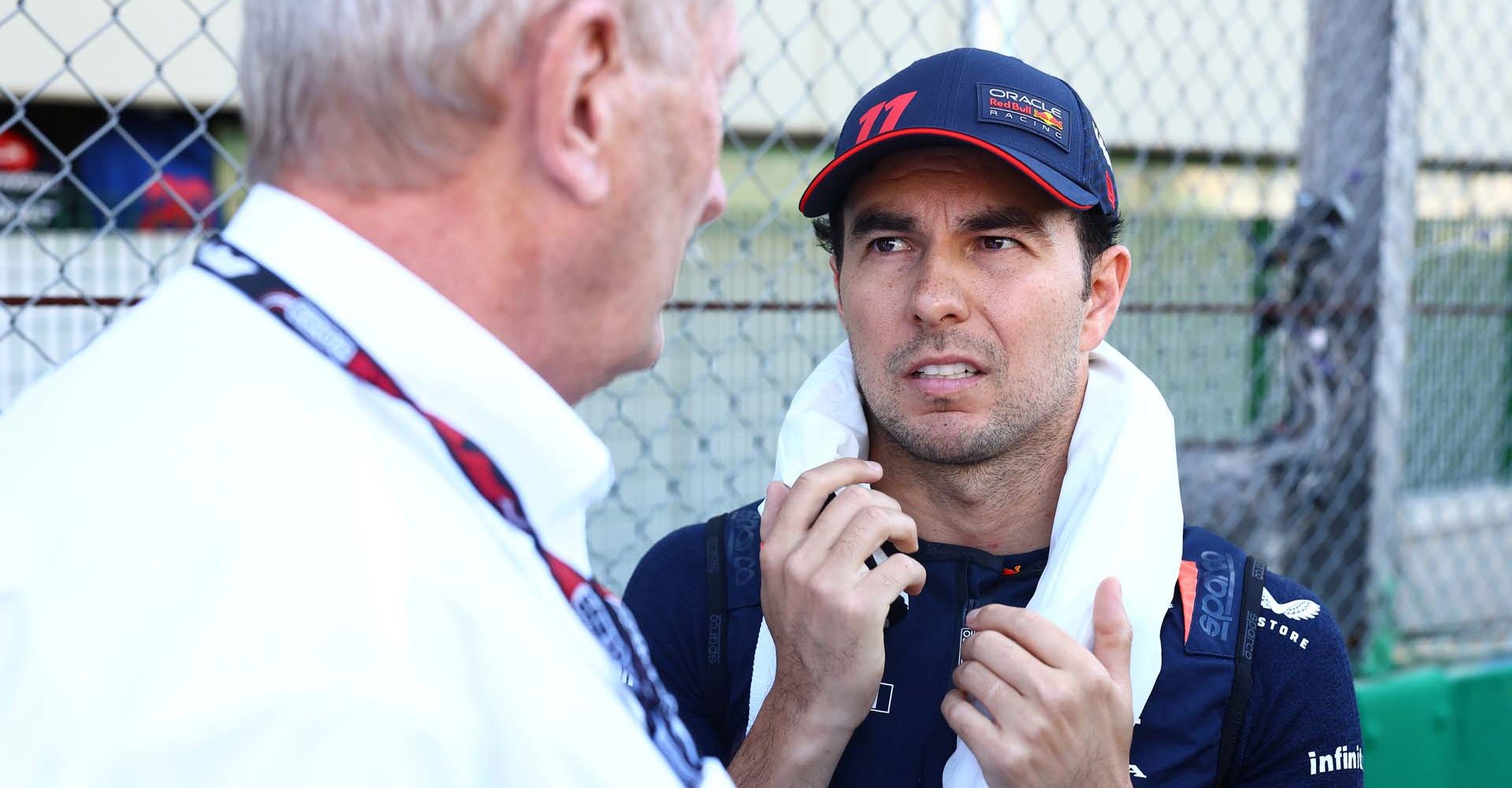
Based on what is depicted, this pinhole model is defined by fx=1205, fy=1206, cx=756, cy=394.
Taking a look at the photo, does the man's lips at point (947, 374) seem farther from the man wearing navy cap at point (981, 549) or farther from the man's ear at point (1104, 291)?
the man's ear at point (1104, 291)

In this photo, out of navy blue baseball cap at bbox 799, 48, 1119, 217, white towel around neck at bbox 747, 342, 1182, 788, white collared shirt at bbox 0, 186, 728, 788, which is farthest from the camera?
navy blue baseball cap at bbox 799, 48, 1119, 217

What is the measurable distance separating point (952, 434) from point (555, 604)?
3.69ft

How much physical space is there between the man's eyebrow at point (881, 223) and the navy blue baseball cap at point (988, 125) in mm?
69

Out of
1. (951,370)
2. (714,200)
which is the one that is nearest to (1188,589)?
(951,370)

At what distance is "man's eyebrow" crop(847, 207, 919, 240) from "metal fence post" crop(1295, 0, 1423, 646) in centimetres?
221

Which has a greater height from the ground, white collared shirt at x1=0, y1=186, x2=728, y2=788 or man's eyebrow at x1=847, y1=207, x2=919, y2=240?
man's eyebrow at x1=847, y1=207, x2=919, y2=240

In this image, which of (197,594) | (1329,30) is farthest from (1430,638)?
(197,594)

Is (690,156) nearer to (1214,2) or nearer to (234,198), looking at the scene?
(234,198)

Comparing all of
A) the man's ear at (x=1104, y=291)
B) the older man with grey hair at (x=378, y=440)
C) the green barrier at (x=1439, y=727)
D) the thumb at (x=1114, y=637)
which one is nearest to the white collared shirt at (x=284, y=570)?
the older man with grey hair at (x=378, y=440)

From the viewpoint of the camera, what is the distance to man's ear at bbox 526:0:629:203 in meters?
0.83

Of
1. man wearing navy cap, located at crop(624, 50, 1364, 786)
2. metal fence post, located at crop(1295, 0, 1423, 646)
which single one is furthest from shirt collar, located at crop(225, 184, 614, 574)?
metal fence post, located at crop(1295, 0, 1423, 646)

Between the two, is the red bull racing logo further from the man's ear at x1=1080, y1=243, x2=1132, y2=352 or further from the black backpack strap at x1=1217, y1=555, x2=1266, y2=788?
the black backpack strap at x1=1217, y1=555, x2=1266, y2=788

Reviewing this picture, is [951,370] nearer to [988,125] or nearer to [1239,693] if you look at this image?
→ [988,125]

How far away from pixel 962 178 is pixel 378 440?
1.26 metres
